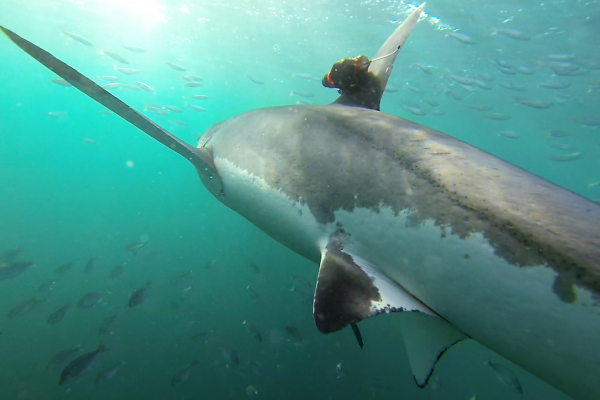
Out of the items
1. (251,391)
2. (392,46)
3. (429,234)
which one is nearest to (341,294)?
(429,234)

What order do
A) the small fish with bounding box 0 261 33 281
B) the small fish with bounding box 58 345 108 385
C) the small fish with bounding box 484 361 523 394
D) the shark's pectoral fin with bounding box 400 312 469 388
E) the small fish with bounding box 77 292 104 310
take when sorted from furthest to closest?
the small fish with bounding box 77 292 104 310 < the small fish with bounding box 0 261 33 281 < the small fish with bounding box 484 361 523 394 < the small fish with bounding box 58 345 108 385 < the shark's pectoral fin with bounding box 400 312 469 388

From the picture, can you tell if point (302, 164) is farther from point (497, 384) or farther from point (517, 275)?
point (497, 384)

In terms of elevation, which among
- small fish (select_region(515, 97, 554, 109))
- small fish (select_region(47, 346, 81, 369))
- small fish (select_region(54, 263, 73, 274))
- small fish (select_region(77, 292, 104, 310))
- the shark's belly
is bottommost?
small fish (select_region(54, 263, 73, 274))

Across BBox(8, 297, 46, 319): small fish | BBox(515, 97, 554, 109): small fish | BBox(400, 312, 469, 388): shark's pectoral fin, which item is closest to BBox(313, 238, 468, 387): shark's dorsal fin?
BBox(400, 312, 469, 388): shark's pectoral fin

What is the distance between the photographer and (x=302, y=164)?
2.17 m

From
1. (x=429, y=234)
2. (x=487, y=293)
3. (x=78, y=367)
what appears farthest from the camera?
(x=78, y=367)

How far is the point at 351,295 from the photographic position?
1674 mm

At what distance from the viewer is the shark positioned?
4.25 ft

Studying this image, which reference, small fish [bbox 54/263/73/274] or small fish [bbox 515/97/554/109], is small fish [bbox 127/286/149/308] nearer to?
small fish [bbox 54/263/73/274]

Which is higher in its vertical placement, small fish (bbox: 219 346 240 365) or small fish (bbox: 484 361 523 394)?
small fish (bbox: 484 361 523 394)

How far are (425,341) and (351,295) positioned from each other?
3.02 feet

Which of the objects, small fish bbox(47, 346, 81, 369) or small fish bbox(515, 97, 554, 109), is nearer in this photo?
small fish bbox(47, 346, 81, 369)

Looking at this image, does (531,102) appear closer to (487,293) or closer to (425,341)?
(425,341)

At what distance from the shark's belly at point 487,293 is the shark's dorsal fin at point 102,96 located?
4.30 feet
